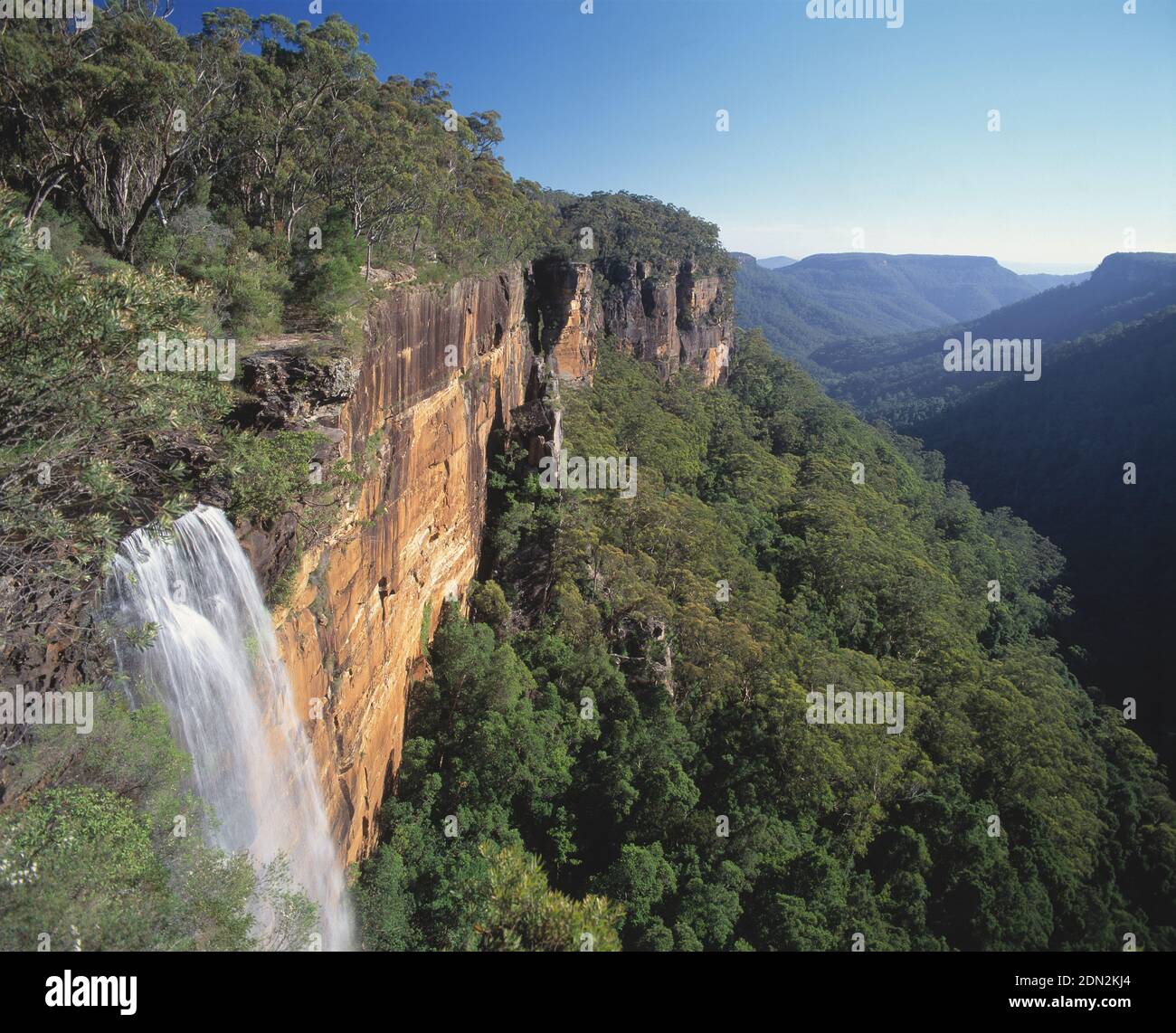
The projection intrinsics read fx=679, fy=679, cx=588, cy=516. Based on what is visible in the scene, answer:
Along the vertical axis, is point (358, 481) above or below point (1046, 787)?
above

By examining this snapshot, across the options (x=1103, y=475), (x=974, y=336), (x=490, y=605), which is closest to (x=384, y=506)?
(x=490, y=605)

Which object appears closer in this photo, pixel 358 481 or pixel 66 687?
pixel 66 687

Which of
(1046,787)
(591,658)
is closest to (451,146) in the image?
(591,658)

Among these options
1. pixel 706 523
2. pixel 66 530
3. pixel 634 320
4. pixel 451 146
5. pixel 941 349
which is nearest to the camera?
pixel 66 530

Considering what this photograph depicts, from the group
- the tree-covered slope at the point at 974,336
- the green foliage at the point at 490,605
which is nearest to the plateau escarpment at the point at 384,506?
the green foliage at the point at 490,605

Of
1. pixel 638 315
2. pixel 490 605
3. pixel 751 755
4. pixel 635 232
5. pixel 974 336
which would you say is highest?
pixel 974 336

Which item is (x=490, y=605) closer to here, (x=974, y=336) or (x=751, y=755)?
(x=751, y=755)
